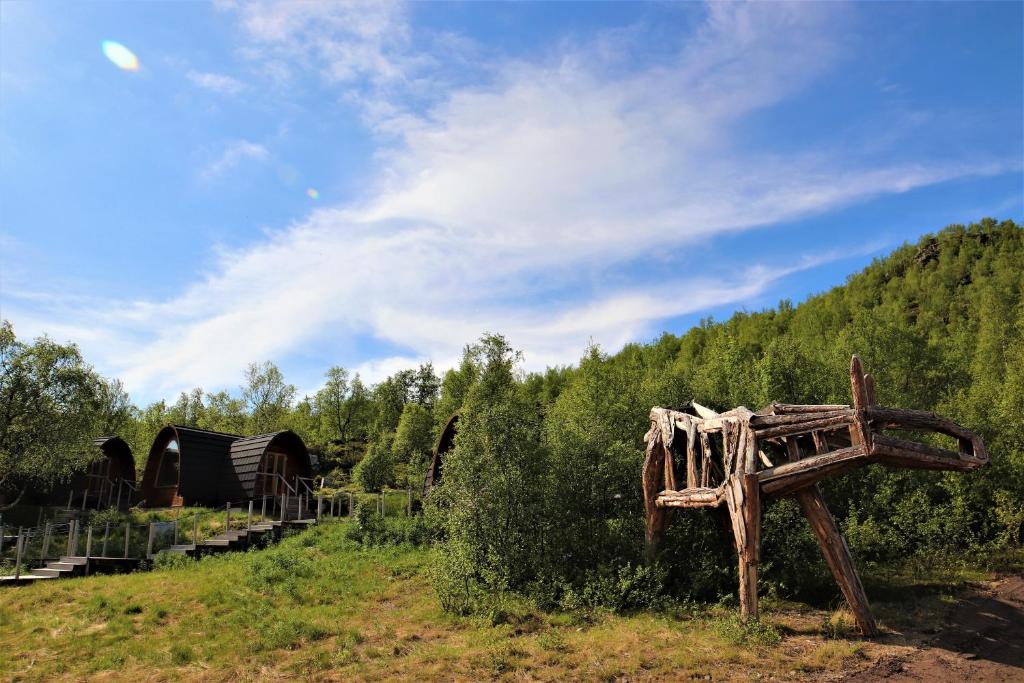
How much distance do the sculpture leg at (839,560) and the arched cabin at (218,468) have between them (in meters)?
25.7

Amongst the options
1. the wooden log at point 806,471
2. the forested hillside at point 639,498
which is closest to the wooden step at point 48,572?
the forested hillside at point 639,498

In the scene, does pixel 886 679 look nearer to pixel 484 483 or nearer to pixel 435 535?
pixel 484 483

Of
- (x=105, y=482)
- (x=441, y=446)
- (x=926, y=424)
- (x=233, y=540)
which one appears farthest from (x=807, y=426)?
(x=105, y=482)

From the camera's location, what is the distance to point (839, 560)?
374 inches

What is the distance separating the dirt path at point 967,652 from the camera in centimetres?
786

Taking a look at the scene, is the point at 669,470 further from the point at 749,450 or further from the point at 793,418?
the point at 793,418

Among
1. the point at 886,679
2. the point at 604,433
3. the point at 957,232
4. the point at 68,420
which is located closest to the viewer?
the point at 886,679

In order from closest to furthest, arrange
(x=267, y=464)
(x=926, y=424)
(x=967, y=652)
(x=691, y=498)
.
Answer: (x=967, y=652) → (x=926, y=424) → (x=691, y=498) → (x=267, y=464)

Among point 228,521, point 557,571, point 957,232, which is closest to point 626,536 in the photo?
point 557,571

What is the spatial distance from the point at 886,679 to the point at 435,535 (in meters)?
14.6

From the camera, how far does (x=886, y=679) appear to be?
7.71m

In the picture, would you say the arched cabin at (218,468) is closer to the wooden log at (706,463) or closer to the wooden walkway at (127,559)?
the wooden walkway at (127,559)

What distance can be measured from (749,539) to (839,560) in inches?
56.7

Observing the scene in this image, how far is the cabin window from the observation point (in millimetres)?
31484
